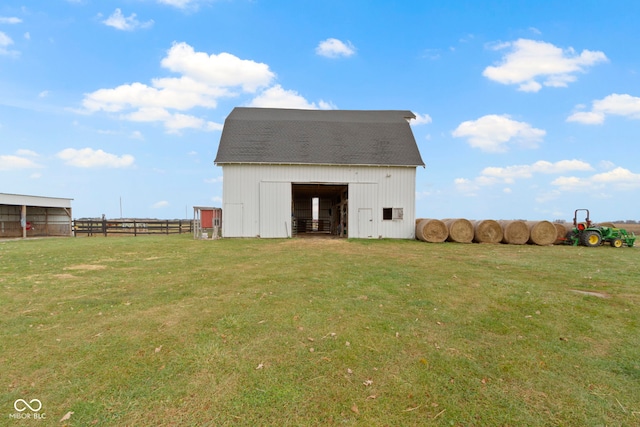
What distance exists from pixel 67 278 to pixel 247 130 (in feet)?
50.8

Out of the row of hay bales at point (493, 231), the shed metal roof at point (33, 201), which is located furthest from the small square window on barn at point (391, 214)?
the shed metal roof at point (33, 201)

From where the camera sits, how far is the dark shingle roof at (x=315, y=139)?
1933 cm

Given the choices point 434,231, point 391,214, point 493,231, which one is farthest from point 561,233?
point 391,214

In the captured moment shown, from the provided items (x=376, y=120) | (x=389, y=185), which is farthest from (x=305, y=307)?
(x=376, y=120)

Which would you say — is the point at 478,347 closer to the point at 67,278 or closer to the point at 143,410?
the point at 143,410

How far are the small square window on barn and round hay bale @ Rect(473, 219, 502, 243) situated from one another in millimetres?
4500

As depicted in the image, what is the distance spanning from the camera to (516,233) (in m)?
16.7

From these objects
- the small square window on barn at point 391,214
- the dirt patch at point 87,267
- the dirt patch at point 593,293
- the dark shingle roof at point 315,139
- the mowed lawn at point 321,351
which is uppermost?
the dark shingle roof at point 315,139

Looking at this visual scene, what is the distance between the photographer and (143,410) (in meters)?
2.74

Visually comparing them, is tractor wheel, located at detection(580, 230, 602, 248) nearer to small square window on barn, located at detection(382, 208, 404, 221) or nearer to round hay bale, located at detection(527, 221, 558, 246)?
round hay bale, located at detection(527, 221, 558, 246)

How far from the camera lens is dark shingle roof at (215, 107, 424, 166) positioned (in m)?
19.3

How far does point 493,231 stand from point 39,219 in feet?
116

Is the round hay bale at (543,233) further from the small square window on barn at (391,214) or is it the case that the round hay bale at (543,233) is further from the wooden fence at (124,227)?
the wooden fence at (124,227)

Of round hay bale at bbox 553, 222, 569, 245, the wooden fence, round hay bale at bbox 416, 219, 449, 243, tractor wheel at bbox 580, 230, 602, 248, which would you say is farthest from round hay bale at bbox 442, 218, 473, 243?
the wooden fence
